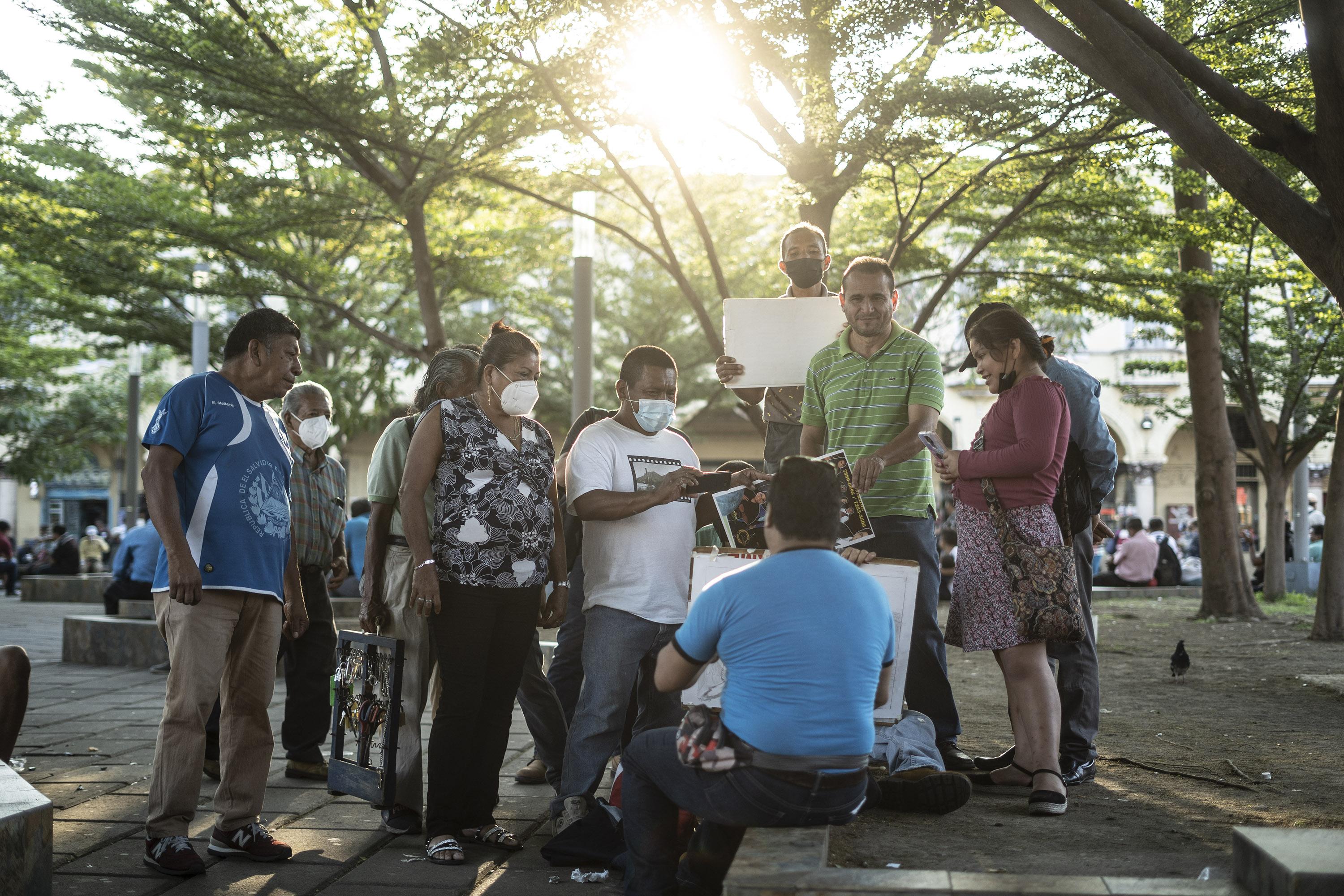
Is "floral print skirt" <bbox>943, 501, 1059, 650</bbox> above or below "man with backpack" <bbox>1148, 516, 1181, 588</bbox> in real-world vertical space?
above

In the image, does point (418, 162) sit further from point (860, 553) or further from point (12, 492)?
point (12, 492)

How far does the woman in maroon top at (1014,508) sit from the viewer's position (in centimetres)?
472

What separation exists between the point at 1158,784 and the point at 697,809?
2.60 m

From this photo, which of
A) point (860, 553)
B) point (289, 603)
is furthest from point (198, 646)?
point (860, 553)

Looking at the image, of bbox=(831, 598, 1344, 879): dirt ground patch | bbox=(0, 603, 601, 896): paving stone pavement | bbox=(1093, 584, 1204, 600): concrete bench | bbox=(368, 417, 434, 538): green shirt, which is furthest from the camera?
bbox=(1093, 584, 1204, 600): concrete bench

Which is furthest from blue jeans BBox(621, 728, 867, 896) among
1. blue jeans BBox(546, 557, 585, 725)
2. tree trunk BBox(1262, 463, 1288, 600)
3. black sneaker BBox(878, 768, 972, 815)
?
tree trunk BBox(1262, 463, 1288, 600)

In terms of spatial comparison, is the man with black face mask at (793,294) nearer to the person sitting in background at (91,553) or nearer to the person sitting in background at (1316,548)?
the person sitting in background at (1316,548)

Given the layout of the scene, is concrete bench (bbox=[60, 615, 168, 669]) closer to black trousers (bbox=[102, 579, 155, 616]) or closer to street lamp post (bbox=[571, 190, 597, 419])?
black trousers (bbox=[102, 579, 155, 616])

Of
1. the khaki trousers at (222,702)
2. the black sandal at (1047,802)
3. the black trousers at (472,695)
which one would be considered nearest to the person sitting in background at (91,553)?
the khaki trousers at (222,702)

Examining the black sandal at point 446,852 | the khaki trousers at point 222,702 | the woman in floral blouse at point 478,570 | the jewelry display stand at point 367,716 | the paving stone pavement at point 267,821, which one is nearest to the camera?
the paving stone pavement at point 267,821

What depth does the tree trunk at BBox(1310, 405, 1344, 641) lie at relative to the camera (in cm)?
1258

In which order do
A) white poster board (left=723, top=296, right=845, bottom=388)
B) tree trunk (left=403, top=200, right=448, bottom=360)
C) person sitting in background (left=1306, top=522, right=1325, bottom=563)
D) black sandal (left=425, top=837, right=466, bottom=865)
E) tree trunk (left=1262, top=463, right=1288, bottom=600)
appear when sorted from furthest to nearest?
person sitting in background (left=1306, top=522, right=1325, bottom=563)
tree trunk (left=1262, top=463, right=1288, bottom=600)
tree trunk (left=403, top=200, right=448, bottom=360)
white poster board (left=723, top=296, right=845, bottom=388)
black sandal (left=425, top=837, right=466, bottom=865)

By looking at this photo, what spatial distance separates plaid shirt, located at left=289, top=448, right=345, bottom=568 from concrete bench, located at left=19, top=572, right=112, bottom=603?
15395mm

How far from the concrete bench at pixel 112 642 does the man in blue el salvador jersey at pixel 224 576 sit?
6354 millimetres
